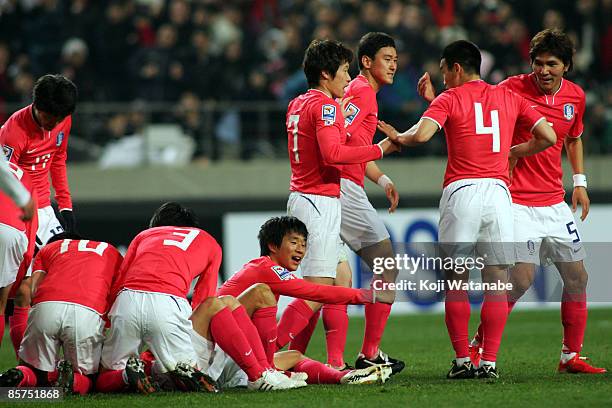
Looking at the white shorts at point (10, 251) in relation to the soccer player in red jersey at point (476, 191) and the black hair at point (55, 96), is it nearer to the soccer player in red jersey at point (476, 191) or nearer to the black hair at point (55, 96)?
the black hair at point (55, 96)

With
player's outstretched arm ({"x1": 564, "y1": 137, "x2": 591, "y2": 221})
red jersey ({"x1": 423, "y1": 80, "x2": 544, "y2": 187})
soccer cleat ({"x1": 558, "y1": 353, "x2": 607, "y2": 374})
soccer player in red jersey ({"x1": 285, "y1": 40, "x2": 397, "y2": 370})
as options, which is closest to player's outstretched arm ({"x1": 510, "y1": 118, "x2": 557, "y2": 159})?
red jersey ({"x1": 423, "y1": 80, "x2": 544, "y2": 187})

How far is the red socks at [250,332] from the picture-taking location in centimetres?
625

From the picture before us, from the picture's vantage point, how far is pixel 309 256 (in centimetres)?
701

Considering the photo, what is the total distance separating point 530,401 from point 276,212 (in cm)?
737

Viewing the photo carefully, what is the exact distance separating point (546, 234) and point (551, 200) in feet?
0.87

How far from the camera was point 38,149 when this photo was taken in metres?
7.45

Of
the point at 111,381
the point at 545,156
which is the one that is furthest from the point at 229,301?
the point at 545,156

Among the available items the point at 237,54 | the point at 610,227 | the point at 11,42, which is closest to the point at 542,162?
the point at 610,227

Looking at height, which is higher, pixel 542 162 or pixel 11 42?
pixel 11 42

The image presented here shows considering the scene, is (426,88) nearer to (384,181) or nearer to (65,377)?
(384,181)

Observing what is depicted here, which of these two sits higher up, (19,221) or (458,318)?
(19,221)

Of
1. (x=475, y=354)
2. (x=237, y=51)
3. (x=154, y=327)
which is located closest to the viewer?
(x=154, y=327)

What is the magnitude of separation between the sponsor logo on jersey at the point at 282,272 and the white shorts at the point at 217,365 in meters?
0.59

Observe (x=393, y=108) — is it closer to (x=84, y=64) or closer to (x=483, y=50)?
(x=483, y=50)
